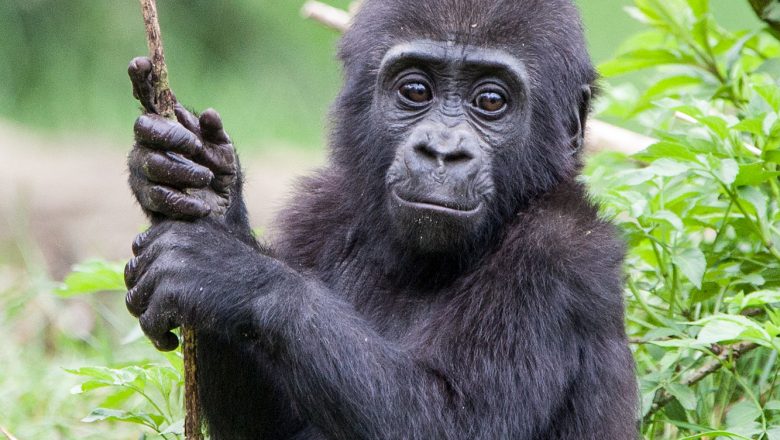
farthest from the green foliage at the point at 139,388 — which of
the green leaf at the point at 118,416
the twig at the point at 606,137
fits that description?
the twig at the point at 606,137

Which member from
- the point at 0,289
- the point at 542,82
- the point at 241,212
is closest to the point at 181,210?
the point at 241,212

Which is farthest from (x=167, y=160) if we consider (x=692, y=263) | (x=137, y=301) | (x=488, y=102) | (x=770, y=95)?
(x=770, y=95)

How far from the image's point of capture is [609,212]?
180 inches

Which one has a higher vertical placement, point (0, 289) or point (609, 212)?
point (609, 212)

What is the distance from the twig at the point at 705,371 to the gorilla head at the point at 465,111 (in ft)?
3.03

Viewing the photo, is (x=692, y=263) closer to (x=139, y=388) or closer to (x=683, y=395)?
(x=683, y=395)

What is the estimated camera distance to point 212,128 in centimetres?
389

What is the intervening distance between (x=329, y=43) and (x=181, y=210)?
776cm

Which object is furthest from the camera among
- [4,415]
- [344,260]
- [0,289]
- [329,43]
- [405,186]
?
[329,43]

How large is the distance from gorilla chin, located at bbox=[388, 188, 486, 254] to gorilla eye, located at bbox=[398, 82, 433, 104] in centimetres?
38

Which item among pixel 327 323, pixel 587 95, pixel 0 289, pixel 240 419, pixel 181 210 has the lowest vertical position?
pixel 0 289

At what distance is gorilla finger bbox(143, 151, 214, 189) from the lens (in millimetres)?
3666

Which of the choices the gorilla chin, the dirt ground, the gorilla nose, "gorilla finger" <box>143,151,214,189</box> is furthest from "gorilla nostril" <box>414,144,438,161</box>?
the dirt ground

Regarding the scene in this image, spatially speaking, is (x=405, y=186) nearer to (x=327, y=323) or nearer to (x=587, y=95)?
(x=327, y=323)
